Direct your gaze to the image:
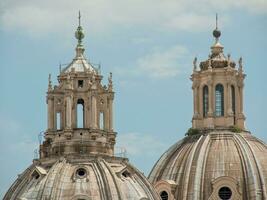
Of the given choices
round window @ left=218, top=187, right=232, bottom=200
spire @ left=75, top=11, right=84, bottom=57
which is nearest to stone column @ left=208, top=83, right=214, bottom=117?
round window @ left=218, top=187, right=232, bottom=200

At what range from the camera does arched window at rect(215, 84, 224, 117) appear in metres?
198

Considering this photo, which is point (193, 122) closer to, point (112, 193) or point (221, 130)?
point (221, 130)

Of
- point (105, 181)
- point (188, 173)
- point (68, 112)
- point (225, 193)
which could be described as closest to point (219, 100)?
point (188, 173)

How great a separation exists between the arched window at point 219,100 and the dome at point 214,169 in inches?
156

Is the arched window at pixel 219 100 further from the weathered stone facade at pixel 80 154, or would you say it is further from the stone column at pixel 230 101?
the weathered stone facade at pixel 80 154

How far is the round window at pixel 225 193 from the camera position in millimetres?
187788

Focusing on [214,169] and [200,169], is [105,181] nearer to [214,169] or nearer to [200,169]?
[200,169]

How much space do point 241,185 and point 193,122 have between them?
479 inches

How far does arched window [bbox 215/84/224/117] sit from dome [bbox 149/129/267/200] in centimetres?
397

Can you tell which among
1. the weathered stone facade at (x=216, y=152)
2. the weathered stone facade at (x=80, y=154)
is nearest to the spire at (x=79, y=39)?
the weathered stone facade at (x=80, y=154)

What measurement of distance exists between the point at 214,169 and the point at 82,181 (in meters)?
29.6

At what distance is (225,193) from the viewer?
617 ft

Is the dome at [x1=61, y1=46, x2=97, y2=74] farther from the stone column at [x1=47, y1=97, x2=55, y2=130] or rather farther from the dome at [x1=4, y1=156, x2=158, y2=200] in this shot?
the dome at [x1=4, y1=156, x2=158, y2=200]

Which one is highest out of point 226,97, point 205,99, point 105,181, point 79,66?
point 205,99
